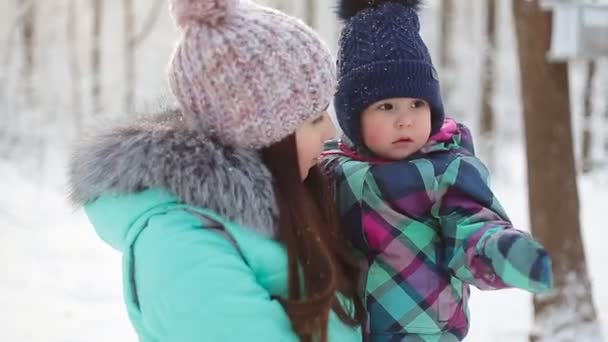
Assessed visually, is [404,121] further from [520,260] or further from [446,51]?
[446,51]

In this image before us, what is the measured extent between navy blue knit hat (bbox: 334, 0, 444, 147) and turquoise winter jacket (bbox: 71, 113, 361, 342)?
1.54 feet

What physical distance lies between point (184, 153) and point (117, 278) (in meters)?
6.04

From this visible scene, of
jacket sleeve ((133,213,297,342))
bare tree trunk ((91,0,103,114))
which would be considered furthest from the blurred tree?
jacket sleeve ((133,213,297,342))

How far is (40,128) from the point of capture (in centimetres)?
1755

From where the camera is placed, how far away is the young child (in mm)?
1792

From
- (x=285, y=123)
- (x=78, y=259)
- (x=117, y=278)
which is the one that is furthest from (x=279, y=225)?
(x=78, y=259)

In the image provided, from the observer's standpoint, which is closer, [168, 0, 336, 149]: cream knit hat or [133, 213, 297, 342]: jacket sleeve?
[133, 213, 297, 342]: jacket sleeve

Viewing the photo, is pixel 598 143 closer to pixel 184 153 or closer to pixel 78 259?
pixel 78 259

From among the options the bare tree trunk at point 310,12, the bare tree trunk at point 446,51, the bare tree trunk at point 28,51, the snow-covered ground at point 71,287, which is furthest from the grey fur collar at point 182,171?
the bare tree trunk at point 310,12

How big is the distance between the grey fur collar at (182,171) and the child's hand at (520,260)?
0.46 m

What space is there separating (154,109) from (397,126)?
1.92 feet

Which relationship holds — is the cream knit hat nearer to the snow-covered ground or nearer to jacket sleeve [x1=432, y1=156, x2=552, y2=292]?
jacket sleeve [x1=432, y1=156, x2=552, y2=292]

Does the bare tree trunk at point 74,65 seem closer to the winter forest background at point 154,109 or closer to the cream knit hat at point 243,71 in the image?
the winter forest background at point 154,109

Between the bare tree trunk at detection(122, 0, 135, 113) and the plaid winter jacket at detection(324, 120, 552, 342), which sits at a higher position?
the plaid winter jacket at detection(324, 120, 552, 342)
